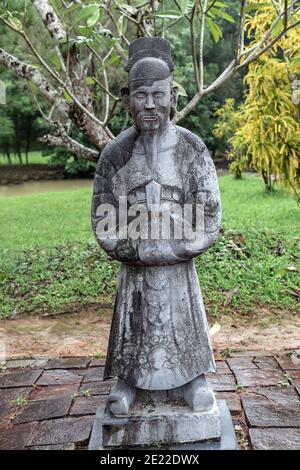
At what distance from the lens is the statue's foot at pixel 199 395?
231 cm

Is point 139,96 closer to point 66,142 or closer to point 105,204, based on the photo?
point 105,204

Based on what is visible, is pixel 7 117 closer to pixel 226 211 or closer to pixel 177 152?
pixel 226 211

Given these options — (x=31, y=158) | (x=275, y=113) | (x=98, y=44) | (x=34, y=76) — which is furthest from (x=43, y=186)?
(x=98, y=44)

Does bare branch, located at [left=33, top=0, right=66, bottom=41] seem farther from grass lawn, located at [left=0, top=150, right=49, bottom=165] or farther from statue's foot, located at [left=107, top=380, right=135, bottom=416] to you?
grass lawn, located at [left=0, top=150, right=49, bottom=165]

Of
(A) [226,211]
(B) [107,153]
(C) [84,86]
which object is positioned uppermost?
(C) [84,86]

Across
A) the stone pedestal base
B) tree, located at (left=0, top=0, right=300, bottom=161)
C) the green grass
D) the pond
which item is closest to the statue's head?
the stone pedestal base

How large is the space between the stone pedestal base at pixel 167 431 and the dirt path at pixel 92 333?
1.75m

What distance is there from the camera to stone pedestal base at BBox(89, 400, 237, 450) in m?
2.29

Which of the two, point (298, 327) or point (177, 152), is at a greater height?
point (177, 152)

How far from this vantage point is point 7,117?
21.1m

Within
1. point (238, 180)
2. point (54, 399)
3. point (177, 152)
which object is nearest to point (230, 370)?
point (54, 399)

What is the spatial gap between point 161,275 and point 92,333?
8.13ft

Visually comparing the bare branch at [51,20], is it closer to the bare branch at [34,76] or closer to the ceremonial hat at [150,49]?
the bare branch at [34,76]

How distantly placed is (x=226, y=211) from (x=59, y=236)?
3054mm
